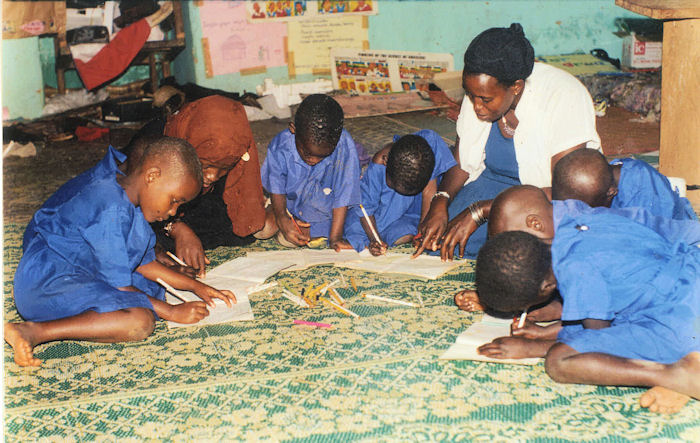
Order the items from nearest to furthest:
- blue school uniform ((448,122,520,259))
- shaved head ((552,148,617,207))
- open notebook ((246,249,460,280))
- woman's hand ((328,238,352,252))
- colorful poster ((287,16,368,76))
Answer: shaved head ((552,148,617,207)), open notebook ((246,249,460,280)), blue school uniform ((448,122,520,259)), woman's hand ((328,238,352,252)), colorful poster ((287,16,368,76))

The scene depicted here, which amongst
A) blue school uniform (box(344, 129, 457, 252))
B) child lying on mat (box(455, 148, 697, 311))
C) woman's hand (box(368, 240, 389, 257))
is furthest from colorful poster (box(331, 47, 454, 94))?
child lying on mat (box(455, 148, 697, 311))

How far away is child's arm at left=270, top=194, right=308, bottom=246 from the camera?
142 inches

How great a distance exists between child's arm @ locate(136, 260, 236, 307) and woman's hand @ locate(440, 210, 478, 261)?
105cm

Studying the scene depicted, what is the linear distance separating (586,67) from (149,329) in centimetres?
561

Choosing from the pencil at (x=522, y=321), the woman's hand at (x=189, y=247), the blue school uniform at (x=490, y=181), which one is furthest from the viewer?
the blue school uniform at (x=490, y=181)

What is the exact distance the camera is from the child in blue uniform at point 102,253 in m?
2.58

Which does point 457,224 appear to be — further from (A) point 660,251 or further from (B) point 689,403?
(B) point 689,403

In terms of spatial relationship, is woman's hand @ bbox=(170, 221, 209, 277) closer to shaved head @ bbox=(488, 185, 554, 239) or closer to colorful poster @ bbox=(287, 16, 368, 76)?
shaved head @ bbox=(488, 185, 554, 239)

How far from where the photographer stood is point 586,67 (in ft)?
22.5

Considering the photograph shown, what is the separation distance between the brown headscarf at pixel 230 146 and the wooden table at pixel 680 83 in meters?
2.26

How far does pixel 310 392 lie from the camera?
88.7 inches

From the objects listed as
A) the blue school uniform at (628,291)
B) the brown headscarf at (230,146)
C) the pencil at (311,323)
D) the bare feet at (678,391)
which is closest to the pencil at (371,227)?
the brown headscarf at (230,146)

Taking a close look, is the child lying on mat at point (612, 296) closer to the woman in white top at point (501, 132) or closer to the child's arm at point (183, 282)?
the woman in white top at point (501, 132)

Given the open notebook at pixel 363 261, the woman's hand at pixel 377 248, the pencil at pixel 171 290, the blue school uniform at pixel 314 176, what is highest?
the blue school uniform at pixel 314 176
